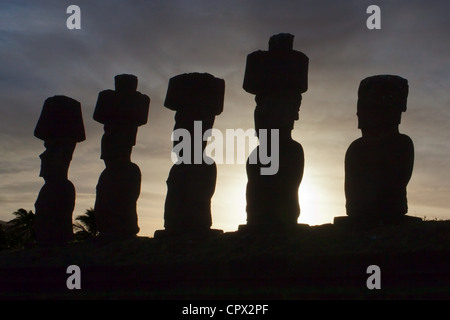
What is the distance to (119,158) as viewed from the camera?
1336 cm

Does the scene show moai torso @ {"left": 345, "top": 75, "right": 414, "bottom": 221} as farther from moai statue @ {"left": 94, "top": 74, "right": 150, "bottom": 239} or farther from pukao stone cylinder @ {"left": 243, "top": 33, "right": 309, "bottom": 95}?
moai statue @ {"left": 94, "top": 74, "right": 150, "bottom": 239}

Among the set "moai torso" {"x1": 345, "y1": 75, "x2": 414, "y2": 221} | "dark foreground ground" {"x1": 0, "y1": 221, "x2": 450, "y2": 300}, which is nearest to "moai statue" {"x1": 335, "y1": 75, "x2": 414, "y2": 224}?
"moai torso" {"x1": 345, "y1": 75, "x2": 414, "y2": 221}

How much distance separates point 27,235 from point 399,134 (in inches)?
947

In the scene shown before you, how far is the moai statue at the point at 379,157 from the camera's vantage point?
32.2 ft

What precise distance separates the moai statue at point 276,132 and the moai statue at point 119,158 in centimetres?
316

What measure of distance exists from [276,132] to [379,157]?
1651 millimetres

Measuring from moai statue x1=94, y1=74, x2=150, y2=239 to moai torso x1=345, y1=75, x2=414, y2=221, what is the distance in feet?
15.1

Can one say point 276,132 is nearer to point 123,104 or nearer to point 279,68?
point 279,68

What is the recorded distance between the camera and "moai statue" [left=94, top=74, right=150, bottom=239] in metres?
13.0

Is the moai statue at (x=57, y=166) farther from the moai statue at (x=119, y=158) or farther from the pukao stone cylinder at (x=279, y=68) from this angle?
the pukao stone cylinder at (x=279, y=68)

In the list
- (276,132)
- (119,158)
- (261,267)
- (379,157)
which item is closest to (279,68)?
(276,132)
